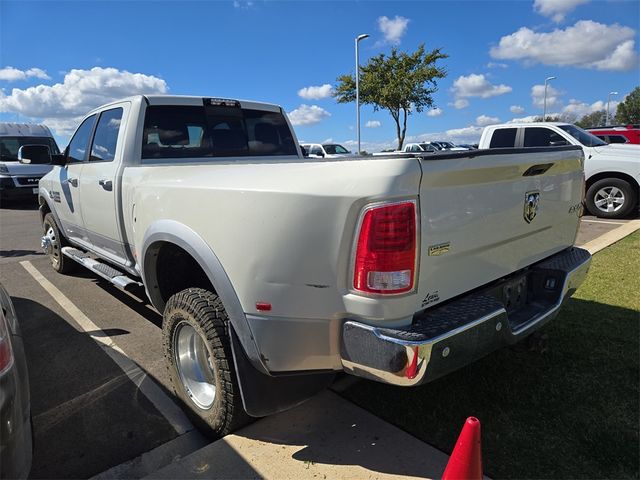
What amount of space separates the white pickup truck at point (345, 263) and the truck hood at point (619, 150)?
7.58 metres

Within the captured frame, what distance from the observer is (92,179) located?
13.1 ft

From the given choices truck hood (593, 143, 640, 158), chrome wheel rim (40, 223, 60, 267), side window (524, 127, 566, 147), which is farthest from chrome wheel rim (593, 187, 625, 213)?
chrome wheel rim (40, 223, 60, 267)

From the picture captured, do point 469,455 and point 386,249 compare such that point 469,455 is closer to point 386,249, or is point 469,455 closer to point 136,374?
point 386,249

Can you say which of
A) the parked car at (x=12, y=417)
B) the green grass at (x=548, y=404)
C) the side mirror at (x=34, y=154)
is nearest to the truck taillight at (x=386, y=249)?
the green grass at (x=548, y=404)

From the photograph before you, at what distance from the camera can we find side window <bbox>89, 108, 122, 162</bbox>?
391 centimetres

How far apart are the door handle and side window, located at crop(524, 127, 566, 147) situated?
8.86m

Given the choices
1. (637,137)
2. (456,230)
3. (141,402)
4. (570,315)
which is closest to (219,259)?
(456,230)

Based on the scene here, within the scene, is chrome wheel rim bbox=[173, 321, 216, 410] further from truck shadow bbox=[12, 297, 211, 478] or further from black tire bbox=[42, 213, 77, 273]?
black tire bbox=[42, 213, 77, 273]

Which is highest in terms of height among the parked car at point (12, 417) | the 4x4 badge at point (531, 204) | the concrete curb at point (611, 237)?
the 4x4 badge at point (531, 204)

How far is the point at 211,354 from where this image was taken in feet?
7.95

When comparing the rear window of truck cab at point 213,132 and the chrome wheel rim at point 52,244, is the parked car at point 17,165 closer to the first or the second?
the chrome wheel rim at point 52,244

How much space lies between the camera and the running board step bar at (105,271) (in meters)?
3.65

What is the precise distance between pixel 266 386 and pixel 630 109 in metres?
82.3

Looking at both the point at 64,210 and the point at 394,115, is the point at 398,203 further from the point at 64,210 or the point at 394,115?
the point at 394,115
